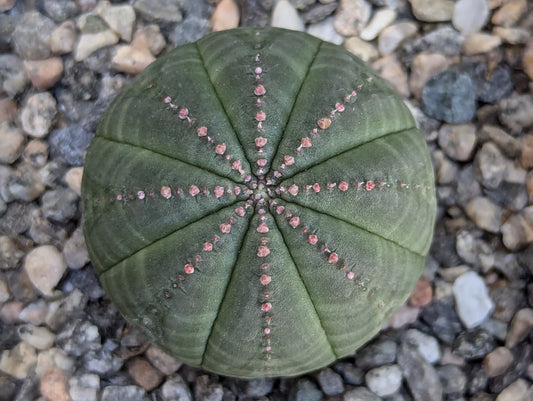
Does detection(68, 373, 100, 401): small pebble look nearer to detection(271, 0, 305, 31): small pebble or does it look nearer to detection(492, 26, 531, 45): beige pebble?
detection(271, 0, 305, 31): small pebble

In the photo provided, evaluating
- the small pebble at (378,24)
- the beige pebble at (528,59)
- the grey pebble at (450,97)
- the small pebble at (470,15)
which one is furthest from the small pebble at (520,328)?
the small pebble at (378,24)

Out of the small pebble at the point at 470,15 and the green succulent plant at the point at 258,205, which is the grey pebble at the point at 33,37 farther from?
the small pebble at the point at 470,15

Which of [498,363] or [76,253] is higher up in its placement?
[76,253]

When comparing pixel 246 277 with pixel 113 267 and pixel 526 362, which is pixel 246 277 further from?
pixel 526 362

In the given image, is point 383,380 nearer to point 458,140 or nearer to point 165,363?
point 165,363

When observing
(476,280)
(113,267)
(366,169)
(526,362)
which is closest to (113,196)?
(113,267)

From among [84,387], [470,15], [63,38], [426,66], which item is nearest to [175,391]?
[84,387]
